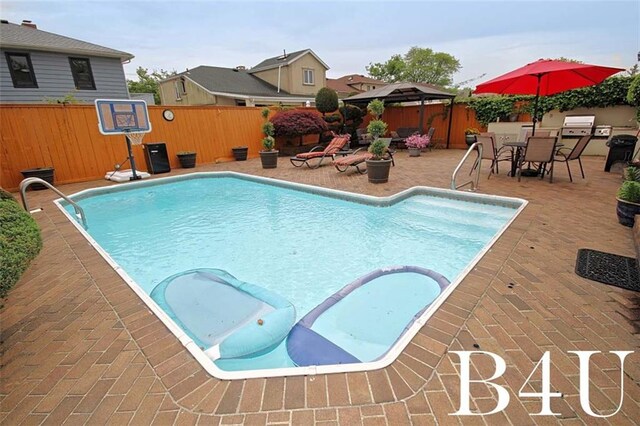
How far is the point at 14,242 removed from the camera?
1881mm

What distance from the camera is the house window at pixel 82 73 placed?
11.6 meters

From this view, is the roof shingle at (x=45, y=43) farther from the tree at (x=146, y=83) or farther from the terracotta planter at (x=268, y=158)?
the tree at (x=146, y=83)

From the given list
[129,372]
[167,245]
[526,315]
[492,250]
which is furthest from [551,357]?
[167,245]

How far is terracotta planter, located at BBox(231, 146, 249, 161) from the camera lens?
11.4m

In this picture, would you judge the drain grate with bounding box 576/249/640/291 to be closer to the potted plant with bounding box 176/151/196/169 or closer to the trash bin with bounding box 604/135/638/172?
the trash bin with bounding box 604/135/638/172

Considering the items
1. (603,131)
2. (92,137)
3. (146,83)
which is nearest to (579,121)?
(603,131)

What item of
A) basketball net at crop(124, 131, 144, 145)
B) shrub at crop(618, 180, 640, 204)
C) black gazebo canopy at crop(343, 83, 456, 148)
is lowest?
shrub at crop(618, 180, 640, 204)

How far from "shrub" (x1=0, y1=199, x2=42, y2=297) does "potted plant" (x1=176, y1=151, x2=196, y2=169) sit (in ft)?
26.5

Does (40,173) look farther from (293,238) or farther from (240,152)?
(293,238)

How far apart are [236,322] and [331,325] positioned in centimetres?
88

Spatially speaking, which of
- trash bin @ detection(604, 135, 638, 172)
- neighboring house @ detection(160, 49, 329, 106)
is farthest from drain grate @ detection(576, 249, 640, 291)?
neighboring house @ detection(160, 49, 329, 106)

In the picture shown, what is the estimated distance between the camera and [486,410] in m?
1.48

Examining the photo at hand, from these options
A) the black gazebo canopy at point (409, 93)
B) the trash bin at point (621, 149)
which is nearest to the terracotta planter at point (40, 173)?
the black gazebo canopy at point (409, 93)

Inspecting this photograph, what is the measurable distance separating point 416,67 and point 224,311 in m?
47.2
